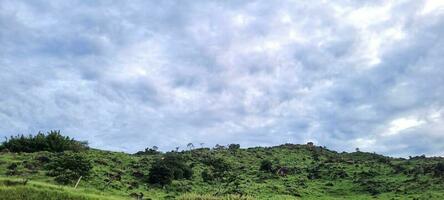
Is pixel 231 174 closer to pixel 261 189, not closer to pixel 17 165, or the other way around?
pixel 261 189

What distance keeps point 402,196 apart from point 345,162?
2907 centimetres

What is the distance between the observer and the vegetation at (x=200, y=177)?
50266 millimetres

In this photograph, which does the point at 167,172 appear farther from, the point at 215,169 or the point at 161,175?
the point at 215,169

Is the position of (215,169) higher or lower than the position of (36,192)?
higher

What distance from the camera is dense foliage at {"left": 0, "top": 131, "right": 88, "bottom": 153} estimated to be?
241ft

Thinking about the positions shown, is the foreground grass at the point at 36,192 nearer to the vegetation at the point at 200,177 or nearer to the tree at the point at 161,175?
the vegetation at the point at 200,177

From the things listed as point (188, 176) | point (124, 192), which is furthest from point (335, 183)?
point (124, 192)

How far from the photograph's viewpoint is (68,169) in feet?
181

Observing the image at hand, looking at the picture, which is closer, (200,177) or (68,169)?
(68,169)

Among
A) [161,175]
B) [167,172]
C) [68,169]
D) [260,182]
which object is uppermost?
[260,182]

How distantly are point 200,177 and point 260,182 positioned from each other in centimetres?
717

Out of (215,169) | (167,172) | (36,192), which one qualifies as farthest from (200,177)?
(36,192)

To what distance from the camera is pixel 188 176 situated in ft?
216

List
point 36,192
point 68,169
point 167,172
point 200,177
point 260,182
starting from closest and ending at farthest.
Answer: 1. point 36,192
2. point 68,169
3. point 167,172
4. point 260,182
5. point 200,177
